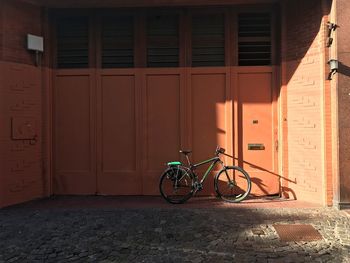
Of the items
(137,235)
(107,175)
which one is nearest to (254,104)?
(107,175)

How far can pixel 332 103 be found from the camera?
289 inches

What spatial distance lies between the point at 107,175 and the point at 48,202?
4.02ft

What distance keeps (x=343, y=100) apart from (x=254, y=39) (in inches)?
86.5

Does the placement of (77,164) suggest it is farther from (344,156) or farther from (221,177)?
(344,156)

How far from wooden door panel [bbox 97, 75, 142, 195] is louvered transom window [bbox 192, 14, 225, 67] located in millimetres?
1376

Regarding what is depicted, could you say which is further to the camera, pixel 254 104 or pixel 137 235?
pixel 254 104

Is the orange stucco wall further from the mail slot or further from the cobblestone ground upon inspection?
the cobblestone ground

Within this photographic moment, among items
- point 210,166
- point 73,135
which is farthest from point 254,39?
point 73,135

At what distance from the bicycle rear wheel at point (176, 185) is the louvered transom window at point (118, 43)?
94.6 inches

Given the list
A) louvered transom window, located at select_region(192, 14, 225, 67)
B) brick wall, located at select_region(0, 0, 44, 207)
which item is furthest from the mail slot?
brick wall, located at select_region(0, 0, 44, 207)

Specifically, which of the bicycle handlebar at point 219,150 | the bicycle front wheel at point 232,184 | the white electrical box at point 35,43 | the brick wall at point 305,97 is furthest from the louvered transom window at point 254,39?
the white electrical box at point 35,43

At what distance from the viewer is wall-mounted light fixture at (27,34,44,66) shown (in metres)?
8.16

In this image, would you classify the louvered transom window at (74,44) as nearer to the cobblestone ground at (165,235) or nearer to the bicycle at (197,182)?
the bicycle at (197,182)

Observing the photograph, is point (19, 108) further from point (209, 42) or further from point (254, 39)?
point (254, 39)
